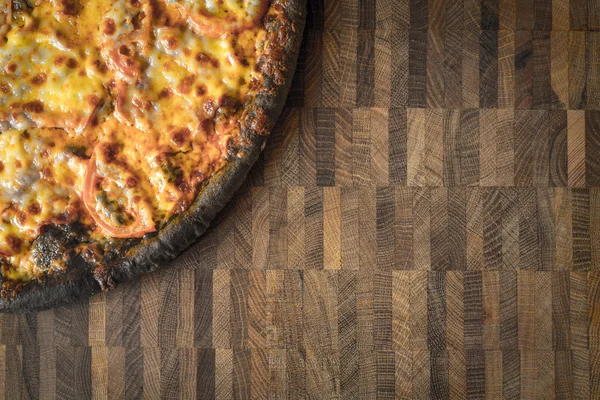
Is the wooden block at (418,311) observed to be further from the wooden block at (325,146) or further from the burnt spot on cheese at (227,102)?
the burnt spot on cheese at (227,102)

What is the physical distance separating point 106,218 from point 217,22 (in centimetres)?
86

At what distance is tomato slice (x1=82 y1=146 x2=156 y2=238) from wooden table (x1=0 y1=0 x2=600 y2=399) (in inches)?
12.7

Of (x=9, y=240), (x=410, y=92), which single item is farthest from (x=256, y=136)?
(x=9, y=240)

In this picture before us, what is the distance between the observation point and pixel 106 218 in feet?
6.08

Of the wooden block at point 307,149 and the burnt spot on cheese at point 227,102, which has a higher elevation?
the burnt spot on cheese at point 227,102

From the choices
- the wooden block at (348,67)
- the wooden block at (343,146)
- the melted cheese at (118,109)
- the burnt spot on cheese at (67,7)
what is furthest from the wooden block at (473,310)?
the burnt spot on cheese at (67,7)

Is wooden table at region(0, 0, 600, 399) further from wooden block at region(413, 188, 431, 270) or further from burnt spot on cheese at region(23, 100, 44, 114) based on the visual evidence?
burnt spot on cheese at region(23, 100, 44, 114)

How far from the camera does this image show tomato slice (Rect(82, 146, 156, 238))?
6.04 feet

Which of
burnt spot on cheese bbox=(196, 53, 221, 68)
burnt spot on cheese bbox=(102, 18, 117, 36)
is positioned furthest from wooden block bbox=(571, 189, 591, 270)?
burnt spot on cheese bbox=(102, 18, 117, 36)

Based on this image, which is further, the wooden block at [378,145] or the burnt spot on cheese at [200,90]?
the wooden block at [378,145]

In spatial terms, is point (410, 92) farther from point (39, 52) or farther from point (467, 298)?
point (39, 52)

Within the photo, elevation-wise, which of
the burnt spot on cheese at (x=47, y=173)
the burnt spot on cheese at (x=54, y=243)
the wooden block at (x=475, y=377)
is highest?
the burnt spot on cheese at (x=47, y=173)

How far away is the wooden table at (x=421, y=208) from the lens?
206 cm

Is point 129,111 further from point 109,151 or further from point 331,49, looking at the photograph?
point 331,49
